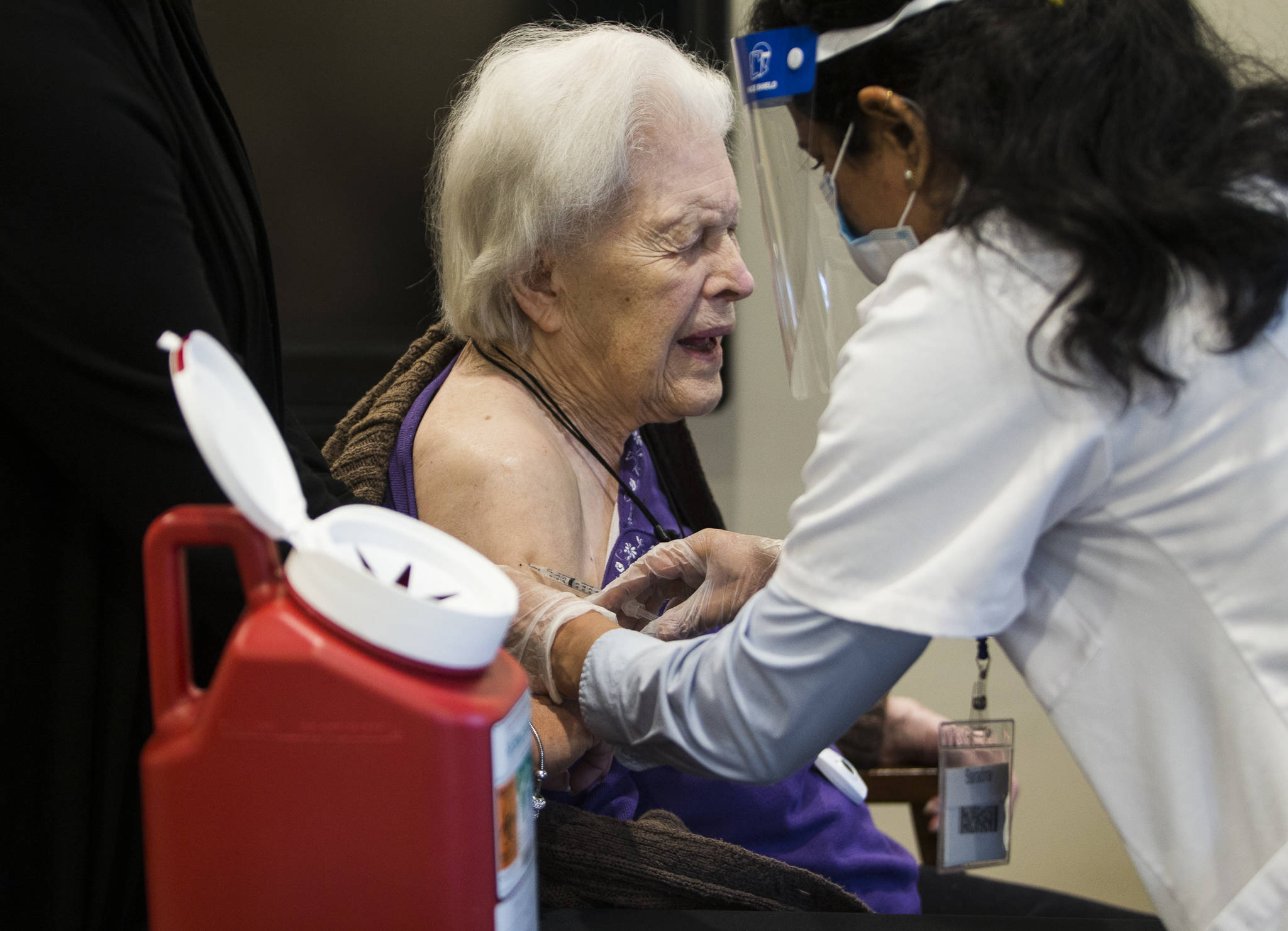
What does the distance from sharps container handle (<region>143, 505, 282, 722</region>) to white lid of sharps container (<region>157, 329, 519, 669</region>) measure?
16 millimetres

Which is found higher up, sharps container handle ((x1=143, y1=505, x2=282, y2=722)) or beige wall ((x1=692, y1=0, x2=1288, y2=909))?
sharps container handle ((x1=143, y1=505, x2=282, y2=722))

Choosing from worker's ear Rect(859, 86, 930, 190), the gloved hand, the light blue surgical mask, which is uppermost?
worker's ear Rect(859, 86, 930, 190)

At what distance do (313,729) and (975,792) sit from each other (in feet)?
2.54

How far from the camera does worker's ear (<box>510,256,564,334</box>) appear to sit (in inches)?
57.1

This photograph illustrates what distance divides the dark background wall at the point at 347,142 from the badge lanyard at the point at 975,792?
4.66ft

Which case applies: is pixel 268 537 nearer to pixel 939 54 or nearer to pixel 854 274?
pixel 939 54

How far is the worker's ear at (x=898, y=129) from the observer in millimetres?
917

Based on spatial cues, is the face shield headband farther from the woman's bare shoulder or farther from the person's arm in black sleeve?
the person's arm in black sleeve

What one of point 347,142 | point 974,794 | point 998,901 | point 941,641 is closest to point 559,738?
point 974,794

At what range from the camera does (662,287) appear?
56.4 inches

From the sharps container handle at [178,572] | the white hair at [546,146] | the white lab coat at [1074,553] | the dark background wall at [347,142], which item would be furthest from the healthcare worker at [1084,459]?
the dark background wall at [347,142]

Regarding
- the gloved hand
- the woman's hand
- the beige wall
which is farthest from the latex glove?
the beige wall

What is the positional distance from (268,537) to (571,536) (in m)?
0.69

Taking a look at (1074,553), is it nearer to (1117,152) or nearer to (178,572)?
(1117,152)
